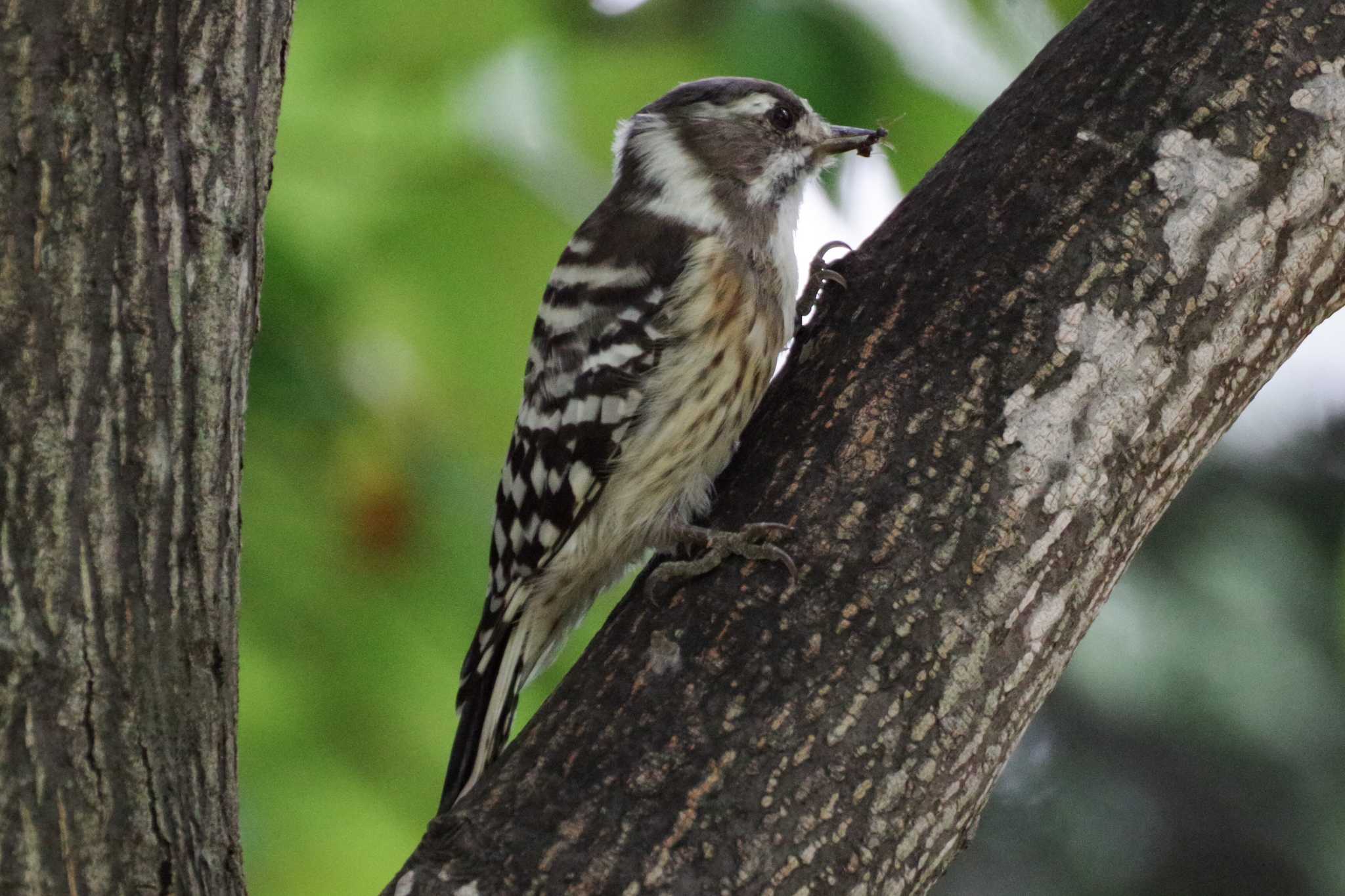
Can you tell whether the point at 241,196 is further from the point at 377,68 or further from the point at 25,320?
the point at 377,68

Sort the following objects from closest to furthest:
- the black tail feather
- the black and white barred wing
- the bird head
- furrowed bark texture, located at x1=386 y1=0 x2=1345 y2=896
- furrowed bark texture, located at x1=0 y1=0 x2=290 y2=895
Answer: furrowed bark texture, located at x1=0 y1=0 x2=290 y2=895 → furrowed bark texture, located at x1=386 y1=0 x2=1345 y2=896 → the black tail feather → the black and white barred wing → the bird head

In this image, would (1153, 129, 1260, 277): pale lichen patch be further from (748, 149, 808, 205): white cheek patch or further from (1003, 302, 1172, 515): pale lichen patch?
(748, 149, 808, 205): white cheek patch

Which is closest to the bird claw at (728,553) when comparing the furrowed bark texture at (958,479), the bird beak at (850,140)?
the furrowed bark texture at (958,479)

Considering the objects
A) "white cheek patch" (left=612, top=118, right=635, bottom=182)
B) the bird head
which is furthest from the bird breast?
"white cheek patch" (left=612, top=118, right=635, bottom=182)

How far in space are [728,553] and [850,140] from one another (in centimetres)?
138

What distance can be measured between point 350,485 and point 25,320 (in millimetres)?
1434

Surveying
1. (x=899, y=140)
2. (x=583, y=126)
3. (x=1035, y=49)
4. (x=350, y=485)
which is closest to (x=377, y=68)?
(x=583, y=126)

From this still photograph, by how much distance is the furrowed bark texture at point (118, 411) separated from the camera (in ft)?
5.52

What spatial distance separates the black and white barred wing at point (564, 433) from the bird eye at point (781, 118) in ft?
1.84

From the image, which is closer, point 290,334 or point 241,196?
point 241,196

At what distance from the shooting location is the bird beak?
3.11m

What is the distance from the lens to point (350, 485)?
3104mm

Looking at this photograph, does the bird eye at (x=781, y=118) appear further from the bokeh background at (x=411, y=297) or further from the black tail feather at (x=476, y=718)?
the black tail feather at (x=476, y=718)

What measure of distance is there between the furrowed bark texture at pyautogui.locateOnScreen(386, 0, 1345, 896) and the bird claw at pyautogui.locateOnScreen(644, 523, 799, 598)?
0.02 m
